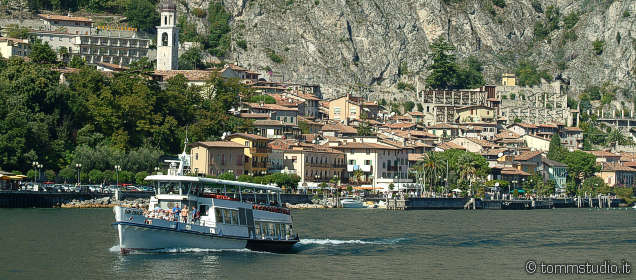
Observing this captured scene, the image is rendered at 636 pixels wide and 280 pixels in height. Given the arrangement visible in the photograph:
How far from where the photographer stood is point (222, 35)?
7776 inches

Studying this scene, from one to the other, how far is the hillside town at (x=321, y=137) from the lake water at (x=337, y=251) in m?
39.3

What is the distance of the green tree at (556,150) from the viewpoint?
182m

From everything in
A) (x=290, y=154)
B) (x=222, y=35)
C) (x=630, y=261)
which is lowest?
(x=630, y=261)

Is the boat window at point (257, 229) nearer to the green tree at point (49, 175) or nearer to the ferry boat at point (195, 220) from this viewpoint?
the ferry boat at point (195, 220)

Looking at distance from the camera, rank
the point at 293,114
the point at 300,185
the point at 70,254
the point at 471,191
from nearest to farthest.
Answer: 1. the point at 70,254
2. the point at 300,185
3. the point at 471,191
4. the point at 293,114

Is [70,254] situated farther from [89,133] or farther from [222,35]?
[222,35]

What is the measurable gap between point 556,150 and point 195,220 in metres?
129

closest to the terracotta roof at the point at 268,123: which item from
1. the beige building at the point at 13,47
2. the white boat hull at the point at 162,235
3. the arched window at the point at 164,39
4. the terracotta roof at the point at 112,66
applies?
the terracotta roof at the point at 112,66

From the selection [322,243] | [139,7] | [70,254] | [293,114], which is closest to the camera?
[70,254]

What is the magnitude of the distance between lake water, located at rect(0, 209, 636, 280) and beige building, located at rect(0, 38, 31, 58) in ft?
211

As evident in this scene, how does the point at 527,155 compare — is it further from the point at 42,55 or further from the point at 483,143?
the point at 42,55

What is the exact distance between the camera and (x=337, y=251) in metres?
67.6

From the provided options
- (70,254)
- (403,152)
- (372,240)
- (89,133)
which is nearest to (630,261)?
(372,240)

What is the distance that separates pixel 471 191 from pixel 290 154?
2172 cm
